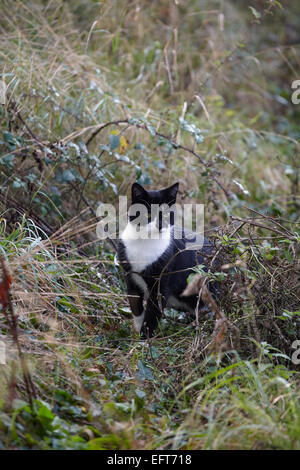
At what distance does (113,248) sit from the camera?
320cm

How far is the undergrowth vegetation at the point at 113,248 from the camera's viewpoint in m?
1.70

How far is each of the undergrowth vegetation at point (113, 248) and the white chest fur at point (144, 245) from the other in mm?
219

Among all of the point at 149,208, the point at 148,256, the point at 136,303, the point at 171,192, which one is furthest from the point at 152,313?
the point at 171,192

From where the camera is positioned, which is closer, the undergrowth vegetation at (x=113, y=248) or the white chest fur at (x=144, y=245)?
the undergrowth vegetation at (x=113, y=248)

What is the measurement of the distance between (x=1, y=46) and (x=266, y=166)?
251 cm

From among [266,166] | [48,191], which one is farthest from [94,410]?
[266,166]

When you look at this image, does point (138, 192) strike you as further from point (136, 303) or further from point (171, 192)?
point (136, 303)

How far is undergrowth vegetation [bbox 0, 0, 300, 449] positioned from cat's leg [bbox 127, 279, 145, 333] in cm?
7

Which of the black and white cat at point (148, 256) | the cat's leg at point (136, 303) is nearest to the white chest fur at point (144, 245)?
the black and white cat at point (148, 256)

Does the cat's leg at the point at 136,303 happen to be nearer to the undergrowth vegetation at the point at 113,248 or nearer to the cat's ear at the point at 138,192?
the undergrowth vegetation at the point at 113,248

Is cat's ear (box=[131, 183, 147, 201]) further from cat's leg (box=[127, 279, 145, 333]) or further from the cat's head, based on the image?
cat's leg (box=[127, 279, 145, 333])

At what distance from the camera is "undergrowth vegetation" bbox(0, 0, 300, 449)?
5.57 ft

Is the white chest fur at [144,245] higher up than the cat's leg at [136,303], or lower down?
higher up

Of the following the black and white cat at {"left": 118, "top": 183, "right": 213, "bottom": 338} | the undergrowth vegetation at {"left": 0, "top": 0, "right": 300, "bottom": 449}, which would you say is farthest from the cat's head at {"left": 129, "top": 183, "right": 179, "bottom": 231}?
the undergrowth vegetation at {"left": 0, "top": 0, "right": 300, "bottom": 449}
